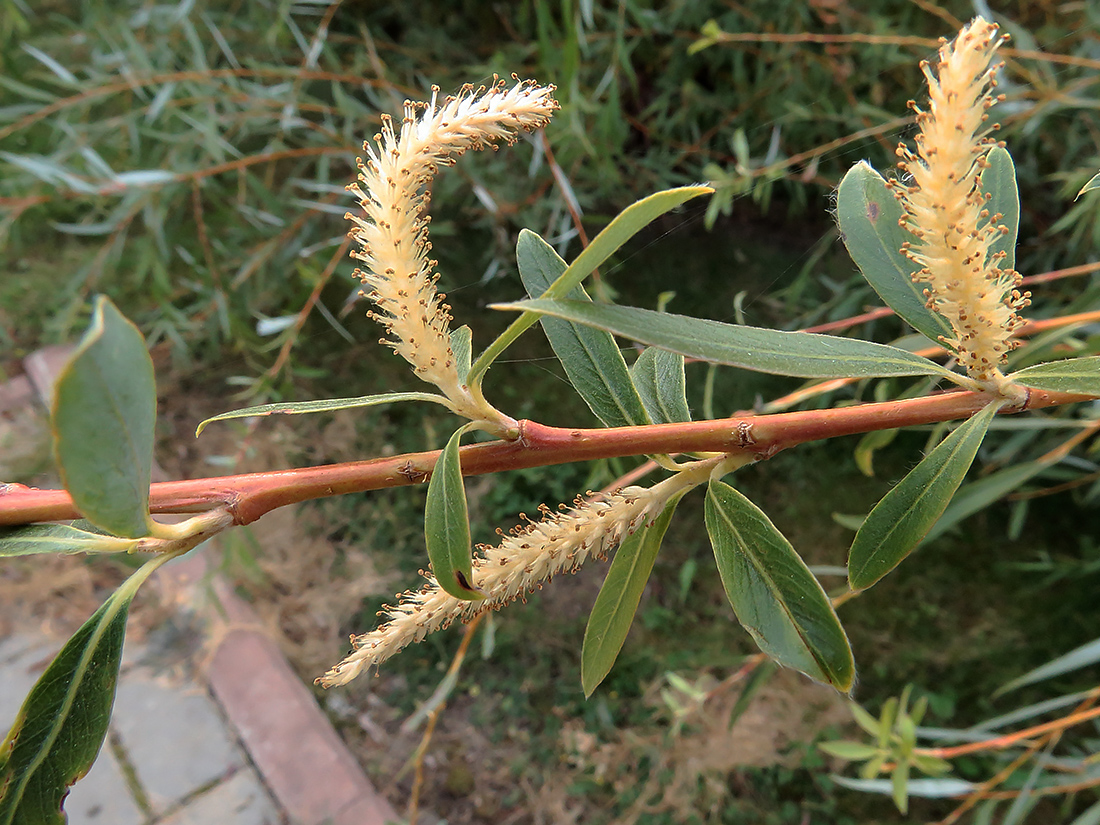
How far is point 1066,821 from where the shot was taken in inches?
50.0

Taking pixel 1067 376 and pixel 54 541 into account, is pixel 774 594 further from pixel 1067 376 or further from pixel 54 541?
pixel 54 541

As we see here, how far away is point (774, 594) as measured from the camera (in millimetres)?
309

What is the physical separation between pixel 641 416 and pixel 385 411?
1.33 m

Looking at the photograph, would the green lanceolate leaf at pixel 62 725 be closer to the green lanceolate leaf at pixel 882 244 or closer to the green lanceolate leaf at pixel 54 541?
the green lanceolate leaf at pixel 54 541

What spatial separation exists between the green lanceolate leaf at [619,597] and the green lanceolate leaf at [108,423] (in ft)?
0.72

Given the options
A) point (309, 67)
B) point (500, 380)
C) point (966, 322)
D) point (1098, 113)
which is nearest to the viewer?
point (966, 322)

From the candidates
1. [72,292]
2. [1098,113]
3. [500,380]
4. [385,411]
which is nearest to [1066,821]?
[1098,113]

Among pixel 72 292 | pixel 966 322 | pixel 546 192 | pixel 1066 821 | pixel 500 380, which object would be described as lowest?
pixel 1066 821

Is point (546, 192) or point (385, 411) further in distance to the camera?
point (385, 411)

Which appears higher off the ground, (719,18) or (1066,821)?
(719,18)

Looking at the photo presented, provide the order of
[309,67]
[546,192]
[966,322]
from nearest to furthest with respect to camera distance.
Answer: [966,322] < [309,67] < [546,192]

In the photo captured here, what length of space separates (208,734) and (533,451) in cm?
155

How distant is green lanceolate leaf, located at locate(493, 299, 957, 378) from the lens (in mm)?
258

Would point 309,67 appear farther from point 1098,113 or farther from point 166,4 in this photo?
point 1098,113
